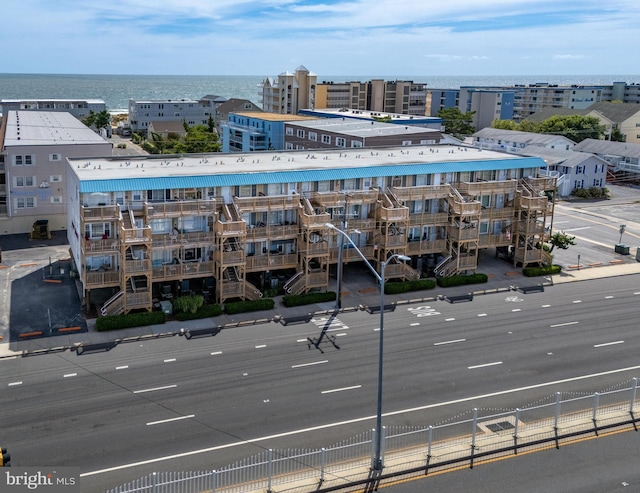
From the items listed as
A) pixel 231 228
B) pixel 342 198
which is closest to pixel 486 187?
pixel 342 198

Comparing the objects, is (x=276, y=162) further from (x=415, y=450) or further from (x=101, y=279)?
(x=415, y=450)

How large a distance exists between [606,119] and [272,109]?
76.5 meters

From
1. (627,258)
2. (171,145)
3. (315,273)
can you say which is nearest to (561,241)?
(627,258)

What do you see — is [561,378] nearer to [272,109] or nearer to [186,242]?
[186,242]

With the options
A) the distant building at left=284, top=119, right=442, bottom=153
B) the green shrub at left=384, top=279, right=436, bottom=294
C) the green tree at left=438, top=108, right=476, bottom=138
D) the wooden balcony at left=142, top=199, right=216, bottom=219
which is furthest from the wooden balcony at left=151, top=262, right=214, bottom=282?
the green tree at left=438, top=108, right=476, bottom=138

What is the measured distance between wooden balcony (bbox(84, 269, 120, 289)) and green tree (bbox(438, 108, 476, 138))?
120m

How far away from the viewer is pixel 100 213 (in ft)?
156

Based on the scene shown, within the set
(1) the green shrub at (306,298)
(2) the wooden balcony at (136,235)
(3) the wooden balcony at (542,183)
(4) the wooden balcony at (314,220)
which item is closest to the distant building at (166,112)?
(3) the wooden balcony at (542,183)

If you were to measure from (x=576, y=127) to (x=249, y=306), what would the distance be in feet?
375

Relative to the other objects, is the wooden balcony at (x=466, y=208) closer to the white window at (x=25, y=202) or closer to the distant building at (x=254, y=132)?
the white window at (x=25, y=202)

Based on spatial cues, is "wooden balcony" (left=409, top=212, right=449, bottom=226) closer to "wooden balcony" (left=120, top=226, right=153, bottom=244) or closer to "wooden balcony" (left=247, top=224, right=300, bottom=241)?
"wooden balcony" (left=247, top=224, right=300, bottom=241)

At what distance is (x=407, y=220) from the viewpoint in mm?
55938

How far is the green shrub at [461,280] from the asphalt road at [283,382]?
5222mm

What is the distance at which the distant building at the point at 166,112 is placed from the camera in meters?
168
